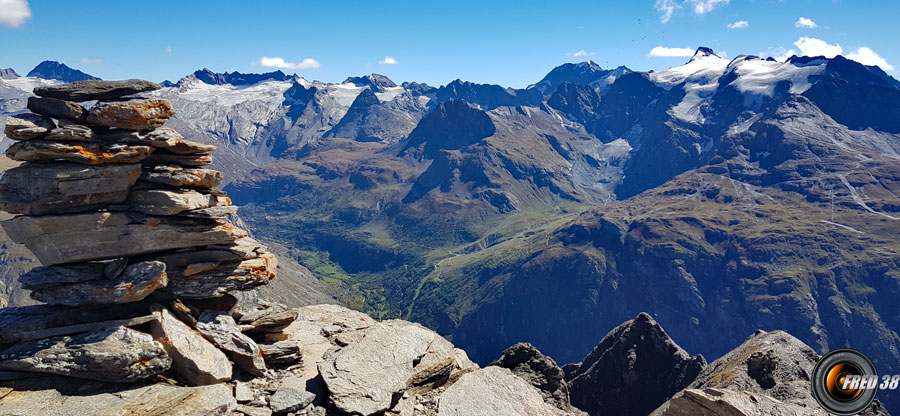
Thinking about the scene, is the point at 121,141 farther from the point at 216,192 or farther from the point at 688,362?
the point at 688,362

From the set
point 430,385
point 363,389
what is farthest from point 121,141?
point 430,385

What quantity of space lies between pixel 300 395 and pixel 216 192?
15.5 metres

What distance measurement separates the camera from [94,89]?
3077 cm

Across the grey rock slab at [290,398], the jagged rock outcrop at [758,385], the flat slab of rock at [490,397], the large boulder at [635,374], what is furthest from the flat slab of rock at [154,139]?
the large boulder at [635,374]

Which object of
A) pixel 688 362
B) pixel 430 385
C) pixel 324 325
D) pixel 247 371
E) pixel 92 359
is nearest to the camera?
pixel 92 359

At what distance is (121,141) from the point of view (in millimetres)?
29938

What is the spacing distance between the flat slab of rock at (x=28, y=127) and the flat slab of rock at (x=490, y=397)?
2905 centimetres

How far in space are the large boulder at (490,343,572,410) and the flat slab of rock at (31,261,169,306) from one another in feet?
97.3

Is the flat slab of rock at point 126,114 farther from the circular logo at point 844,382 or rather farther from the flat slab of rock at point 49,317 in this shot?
the circular logo at point 844,382

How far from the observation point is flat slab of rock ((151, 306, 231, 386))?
26.6 metres

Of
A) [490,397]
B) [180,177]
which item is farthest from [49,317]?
[490,397]

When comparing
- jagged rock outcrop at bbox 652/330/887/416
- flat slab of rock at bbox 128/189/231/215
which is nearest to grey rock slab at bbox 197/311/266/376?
flat slab of rock at bbox 128/189/231/215

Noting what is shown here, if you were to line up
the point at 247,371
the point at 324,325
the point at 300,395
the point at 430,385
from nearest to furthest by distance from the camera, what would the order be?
the point at 300,395 < the point at 247,371 < the point at 430,385 < the point at 324,325

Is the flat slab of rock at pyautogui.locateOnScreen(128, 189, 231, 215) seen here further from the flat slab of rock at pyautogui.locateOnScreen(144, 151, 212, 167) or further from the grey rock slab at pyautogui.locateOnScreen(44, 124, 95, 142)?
the grey rock slab at pyautogui.locateOnScreen(44, 124, 95, 142)
